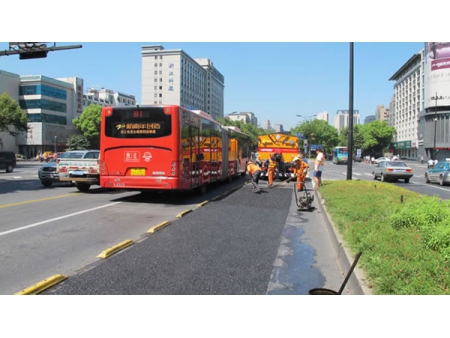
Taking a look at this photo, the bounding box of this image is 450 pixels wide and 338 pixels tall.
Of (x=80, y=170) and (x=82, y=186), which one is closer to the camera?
(x=80, y=170)

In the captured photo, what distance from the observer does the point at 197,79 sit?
463 ft

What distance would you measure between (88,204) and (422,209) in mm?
9142

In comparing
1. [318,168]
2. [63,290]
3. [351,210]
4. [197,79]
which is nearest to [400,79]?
[197,79]

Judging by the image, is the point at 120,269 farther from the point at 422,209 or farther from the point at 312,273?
the point at 422,209

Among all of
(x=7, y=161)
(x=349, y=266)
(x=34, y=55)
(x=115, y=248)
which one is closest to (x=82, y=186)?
(x=34, y=55)

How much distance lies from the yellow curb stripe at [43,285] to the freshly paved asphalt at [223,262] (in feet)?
0.27

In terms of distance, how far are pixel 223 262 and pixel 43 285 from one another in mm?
2474

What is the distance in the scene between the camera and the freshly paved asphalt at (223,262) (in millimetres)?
4636

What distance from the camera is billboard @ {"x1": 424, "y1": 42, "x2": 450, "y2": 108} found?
6931cm

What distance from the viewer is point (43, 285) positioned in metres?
4.56

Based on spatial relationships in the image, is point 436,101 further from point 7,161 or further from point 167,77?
point 167,77

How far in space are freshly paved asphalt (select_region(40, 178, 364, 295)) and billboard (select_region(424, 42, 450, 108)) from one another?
2840 inches

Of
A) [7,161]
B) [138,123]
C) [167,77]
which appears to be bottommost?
[7,161]

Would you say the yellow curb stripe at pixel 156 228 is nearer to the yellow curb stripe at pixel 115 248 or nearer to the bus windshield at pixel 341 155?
the yellow curb stripe at pixel 115 248
